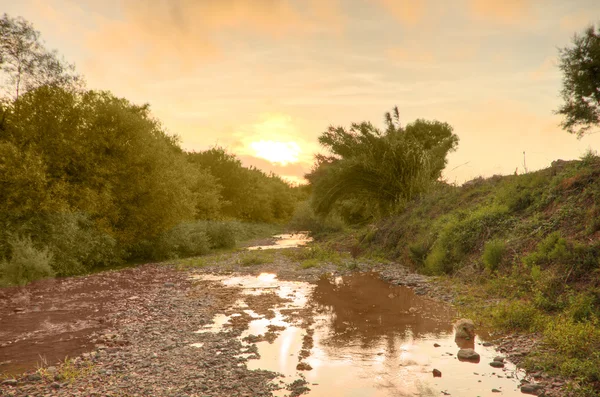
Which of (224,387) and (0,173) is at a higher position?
(0,173)

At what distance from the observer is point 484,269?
1443 cm

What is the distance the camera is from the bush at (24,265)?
17.5 metres

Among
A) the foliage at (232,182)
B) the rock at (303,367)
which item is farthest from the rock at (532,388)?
the foliage at (232,182)

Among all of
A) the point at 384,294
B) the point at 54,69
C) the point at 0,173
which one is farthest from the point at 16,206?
the point at 384,294

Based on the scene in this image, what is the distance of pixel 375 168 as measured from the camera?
1029 inches

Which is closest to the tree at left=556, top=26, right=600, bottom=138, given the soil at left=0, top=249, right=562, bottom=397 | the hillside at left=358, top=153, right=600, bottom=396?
the hillside at left=358, top=153, right=600, bottom=396

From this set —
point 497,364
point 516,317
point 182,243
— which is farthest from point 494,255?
point 182,243

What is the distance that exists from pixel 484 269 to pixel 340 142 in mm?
15363

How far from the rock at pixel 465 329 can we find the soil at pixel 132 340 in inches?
38.6

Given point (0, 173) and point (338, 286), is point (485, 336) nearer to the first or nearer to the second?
point (338, 286)

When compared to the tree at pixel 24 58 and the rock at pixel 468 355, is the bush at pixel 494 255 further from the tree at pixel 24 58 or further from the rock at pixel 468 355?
the tree at pixel 24 58

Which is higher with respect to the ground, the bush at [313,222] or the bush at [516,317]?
the bush at [313,222]

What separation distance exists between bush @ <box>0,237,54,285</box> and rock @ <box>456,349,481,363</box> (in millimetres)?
18119

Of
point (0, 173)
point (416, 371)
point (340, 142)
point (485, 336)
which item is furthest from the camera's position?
point (340, 142)
